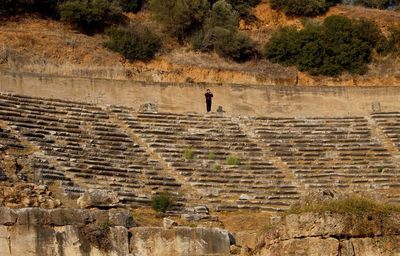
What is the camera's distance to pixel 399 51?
34.1m

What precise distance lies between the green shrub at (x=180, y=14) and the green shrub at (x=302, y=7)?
9.67 ft

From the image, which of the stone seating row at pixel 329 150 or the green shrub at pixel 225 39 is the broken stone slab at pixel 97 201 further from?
the green shrub at pixel 225 39

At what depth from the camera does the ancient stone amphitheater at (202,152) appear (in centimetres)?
2016

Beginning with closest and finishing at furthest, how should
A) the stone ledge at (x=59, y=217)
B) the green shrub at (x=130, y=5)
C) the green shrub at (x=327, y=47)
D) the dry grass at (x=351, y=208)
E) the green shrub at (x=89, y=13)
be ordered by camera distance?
the dry grass at (x=351, y=208) < the stone ledge at (x=59, y=217) < the green shrub at (x=327, y=47) < the green shrub at (x=89, y=13) < the green shrub at (x=130, y=5)

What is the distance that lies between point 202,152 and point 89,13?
1177cm

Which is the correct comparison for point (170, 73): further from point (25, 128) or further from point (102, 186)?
point (102, 186)

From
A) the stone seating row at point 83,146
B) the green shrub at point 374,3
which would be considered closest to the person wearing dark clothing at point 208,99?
the stone seating row at point 83,146

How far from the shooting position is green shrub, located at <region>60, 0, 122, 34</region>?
109ft

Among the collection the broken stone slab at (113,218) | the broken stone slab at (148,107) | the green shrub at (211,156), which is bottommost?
the broken stone slab at (113,218)

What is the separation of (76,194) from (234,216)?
9.96 feet

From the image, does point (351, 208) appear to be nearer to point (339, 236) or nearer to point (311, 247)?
point (339, 236)

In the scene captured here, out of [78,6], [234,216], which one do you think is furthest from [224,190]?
[78,6]

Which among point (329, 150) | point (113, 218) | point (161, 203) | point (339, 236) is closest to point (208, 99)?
point (329, 150)

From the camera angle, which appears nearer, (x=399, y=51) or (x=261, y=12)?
(x=399, y=51)
